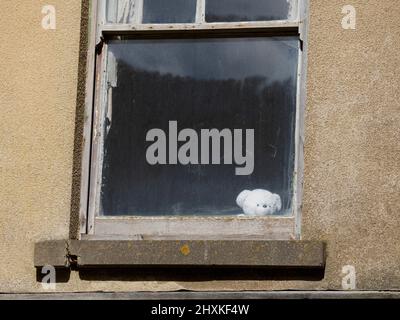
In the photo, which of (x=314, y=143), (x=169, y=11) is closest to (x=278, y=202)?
(x=314, y=143)

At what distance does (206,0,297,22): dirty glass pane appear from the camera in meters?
6.06

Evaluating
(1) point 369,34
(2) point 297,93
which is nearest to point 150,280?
(2) point 297,93

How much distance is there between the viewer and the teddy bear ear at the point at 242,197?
19.2 ft

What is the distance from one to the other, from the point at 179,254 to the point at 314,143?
89 centimetres

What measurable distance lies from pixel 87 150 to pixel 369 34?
1591mm

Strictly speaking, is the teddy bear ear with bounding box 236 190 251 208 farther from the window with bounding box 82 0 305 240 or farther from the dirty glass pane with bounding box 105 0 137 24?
the dirty glass pane with bounding box 105 0 137 24

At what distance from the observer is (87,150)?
602 cm

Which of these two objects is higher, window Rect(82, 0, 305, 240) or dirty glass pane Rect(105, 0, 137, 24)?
dirty glass pane Rect(105, 0, 137, 24)

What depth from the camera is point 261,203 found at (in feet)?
19.1

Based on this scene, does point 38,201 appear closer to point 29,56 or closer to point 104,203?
point 104,203

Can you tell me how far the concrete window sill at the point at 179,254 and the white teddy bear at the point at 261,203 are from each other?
27 cm

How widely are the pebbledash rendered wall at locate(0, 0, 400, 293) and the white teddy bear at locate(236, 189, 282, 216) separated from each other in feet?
0.59

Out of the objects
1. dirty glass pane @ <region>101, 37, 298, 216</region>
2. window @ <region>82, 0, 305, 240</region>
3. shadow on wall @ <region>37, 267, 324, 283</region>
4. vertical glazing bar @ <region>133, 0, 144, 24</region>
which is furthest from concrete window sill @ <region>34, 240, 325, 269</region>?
vertical glazing bar @ <region>133, 0, 144, 24</region>

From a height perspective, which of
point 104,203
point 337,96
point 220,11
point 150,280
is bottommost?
point 150,280
